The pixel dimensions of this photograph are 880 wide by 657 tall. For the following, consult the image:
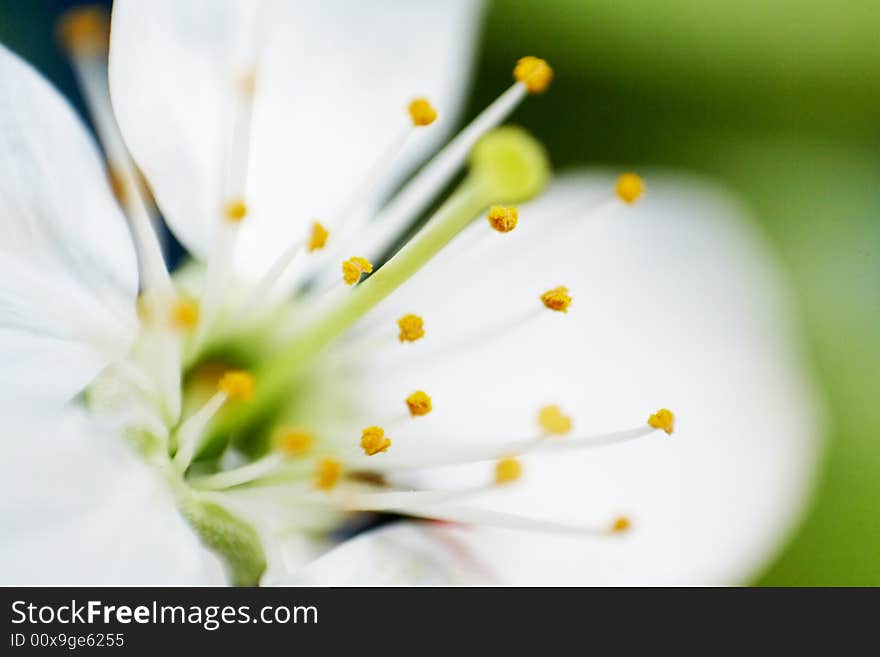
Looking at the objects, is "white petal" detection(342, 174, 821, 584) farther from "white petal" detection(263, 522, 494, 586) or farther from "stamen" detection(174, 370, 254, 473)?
"stamen" detection(174, 370, 254, 473)

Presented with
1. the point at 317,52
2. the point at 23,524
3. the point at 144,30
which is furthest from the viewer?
the point at 317,52

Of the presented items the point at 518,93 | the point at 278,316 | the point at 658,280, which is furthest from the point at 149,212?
the point at 658,280

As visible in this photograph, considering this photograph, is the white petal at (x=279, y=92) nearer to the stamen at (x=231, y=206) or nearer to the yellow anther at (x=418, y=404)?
the stamen at (x=231, y=206)

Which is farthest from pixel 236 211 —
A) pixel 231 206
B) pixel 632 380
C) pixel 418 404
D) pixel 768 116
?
pixel 768 116

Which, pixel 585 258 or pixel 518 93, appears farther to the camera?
pixel 585 258

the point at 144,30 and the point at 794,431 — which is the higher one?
the point at 144,30

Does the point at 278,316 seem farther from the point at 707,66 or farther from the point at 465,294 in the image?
the point at 707,66

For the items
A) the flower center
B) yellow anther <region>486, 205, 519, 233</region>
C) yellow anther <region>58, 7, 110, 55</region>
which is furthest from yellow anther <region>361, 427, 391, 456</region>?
yellow anther <region>58, 7, 110, 55</region>
